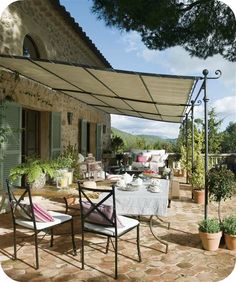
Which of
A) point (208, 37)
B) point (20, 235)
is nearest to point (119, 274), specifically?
point (20, 235)

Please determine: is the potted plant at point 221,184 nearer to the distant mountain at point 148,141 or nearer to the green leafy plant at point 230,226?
the green leafy plant at point 230,226

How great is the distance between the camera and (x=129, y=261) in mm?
3545

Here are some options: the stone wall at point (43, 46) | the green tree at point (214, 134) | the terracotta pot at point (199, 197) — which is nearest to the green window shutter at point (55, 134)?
the stone wall at point (43, 46)

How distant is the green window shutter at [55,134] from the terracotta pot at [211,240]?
473cm

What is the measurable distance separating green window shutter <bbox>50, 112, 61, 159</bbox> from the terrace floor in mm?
3276

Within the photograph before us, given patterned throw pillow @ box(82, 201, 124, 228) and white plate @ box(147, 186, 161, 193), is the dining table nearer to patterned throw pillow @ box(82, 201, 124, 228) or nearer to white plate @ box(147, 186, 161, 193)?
white plate @ box(147, 186, 161, 193)

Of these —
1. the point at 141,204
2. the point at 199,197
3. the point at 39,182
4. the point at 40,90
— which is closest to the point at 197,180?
the point at 199,197

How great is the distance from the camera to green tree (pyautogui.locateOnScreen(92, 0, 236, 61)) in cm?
700

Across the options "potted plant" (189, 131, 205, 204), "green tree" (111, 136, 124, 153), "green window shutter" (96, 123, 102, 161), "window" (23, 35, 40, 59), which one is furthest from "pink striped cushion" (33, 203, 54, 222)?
"green tree" (111, 136, 124, 153)

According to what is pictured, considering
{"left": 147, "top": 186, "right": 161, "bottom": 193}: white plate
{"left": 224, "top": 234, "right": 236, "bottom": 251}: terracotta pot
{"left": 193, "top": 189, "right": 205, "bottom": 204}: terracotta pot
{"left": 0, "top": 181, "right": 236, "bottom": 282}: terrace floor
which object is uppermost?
{"left": 147, "top": 186, "right": 161, "bottom": 193}: white plate

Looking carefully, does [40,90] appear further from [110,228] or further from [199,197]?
[110,228]

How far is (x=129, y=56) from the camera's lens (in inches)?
253

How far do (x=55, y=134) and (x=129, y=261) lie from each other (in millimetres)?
4862

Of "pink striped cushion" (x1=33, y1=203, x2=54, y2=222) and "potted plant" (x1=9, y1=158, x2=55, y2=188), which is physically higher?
"potted plant" (x1=9, y1=158, x2=55, y2=188)
